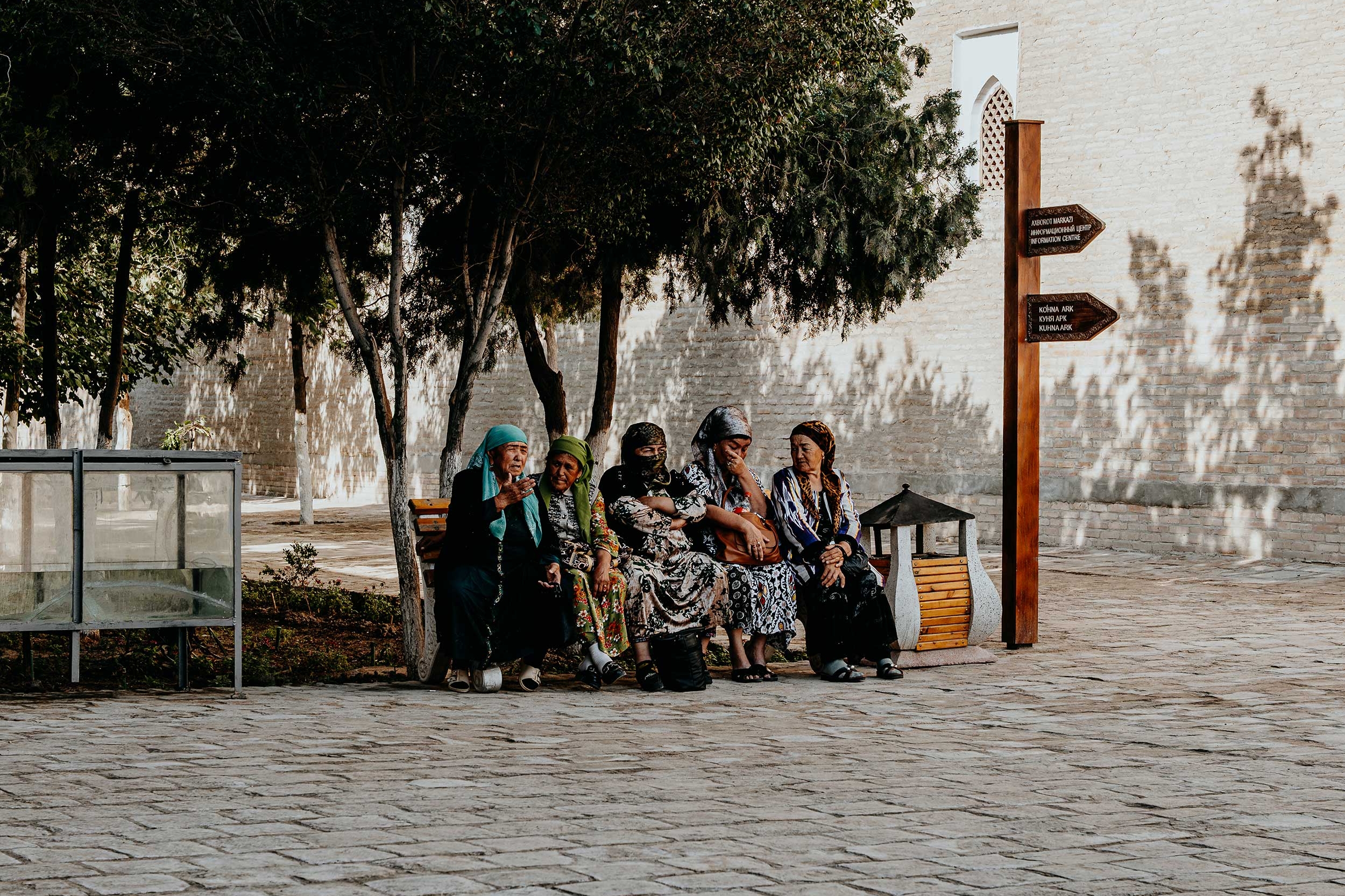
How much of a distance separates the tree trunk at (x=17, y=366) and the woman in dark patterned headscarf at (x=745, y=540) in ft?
26.8

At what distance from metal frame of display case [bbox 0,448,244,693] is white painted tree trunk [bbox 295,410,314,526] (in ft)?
54.0

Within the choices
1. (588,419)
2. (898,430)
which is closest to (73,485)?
(898,430)

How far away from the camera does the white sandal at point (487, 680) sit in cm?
802

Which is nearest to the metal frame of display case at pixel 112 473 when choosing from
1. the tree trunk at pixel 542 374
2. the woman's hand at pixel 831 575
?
the woman's hand at pixel 831 575

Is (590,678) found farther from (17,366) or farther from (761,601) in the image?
(17,366)

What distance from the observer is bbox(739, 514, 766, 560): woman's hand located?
8438mm

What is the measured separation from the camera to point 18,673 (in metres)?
8.59

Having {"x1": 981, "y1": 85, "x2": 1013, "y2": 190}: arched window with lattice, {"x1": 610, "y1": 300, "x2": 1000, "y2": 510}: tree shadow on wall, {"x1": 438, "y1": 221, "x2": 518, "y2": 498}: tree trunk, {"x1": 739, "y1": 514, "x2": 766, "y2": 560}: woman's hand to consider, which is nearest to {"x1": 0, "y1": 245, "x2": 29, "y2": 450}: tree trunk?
{"x1": 438, "y1": 221, "x2": 518, "y2": 498}: tree trunk

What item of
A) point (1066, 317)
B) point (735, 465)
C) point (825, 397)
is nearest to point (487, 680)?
point (735, 465)

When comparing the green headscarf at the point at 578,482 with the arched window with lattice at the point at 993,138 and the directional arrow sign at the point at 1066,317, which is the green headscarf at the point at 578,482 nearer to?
the directional arrow sign at the point at 1066,317

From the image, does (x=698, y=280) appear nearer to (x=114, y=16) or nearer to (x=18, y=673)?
(x=114, y=16)

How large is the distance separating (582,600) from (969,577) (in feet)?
7.68

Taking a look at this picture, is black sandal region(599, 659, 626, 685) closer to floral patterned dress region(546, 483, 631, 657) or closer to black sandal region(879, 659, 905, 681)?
floral patterned dress region(546, 483, 631, 657)

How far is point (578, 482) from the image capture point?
8.34 metres
